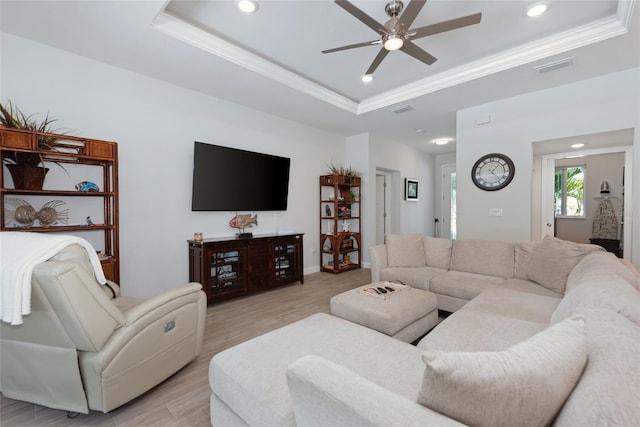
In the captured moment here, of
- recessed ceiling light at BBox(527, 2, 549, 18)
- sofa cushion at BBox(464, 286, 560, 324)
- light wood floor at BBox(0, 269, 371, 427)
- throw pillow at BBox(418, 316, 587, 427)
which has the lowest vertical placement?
light wood floor at BBox(0, 269, 371, 427)

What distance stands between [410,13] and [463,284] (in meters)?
2.40

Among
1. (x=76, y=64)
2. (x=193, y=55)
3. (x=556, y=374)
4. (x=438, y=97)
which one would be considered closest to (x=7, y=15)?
(x=76, y=64)

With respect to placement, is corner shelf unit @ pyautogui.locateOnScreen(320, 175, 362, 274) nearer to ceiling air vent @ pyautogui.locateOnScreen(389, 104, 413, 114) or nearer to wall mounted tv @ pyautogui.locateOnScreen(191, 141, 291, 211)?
wall mounted tv @ pyautogui.locateOnScreen(191, 141, 291, 211)

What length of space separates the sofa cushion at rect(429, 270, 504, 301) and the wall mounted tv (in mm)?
2550

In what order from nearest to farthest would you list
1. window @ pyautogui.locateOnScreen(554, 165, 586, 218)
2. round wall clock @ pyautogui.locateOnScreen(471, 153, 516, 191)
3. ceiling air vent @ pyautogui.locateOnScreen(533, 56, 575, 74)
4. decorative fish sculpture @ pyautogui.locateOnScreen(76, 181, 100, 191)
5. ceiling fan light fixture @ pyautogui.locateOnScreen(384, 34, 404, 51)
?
ceiling fan light fixture @ pyautogui.locateOnScreen(384, 34, 404, 51) < decorative fish sculpture @ pyautogui.locateOnScreen(76, 181, 100, 191) < ceiling air vent @ pyautogui.locateOnScreen(533, 56, 575, 74) < round wall clock @ pyautogui.locateOnScreen(471, 153, 516, 191) < window @ pyautogui.locateOnScreen(554, 165, 586, 218)

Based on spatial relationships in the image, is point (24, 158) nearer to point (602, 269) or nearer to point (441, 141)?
point (602, 269)

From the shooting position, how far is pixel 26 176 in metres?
2.31

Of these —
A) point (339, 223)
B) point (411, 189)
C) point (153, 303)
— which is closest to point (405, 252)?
point (339, 223)

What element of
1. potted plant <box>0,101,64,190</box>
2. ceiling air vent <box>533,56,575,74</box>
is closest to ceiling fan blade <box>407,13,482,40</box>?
ceiling air vent <box>533,56,575,74</box>

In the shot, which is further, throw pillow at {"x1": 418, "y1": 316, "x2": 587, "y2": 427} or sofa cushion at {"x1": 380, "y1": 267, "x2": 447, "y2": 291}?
sofa cushion at {"x1": 380, "y1": 267, "x2": 447, "y2": 291}

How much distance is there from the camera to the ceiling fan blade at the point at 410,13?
178cm

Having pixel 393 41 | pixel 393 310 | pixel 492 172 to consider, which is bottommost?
pixel 393 310

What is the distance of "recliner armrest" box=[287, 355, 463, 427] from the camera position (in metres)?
0.66

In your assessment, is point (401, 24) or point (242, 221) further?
point (242, 221)
